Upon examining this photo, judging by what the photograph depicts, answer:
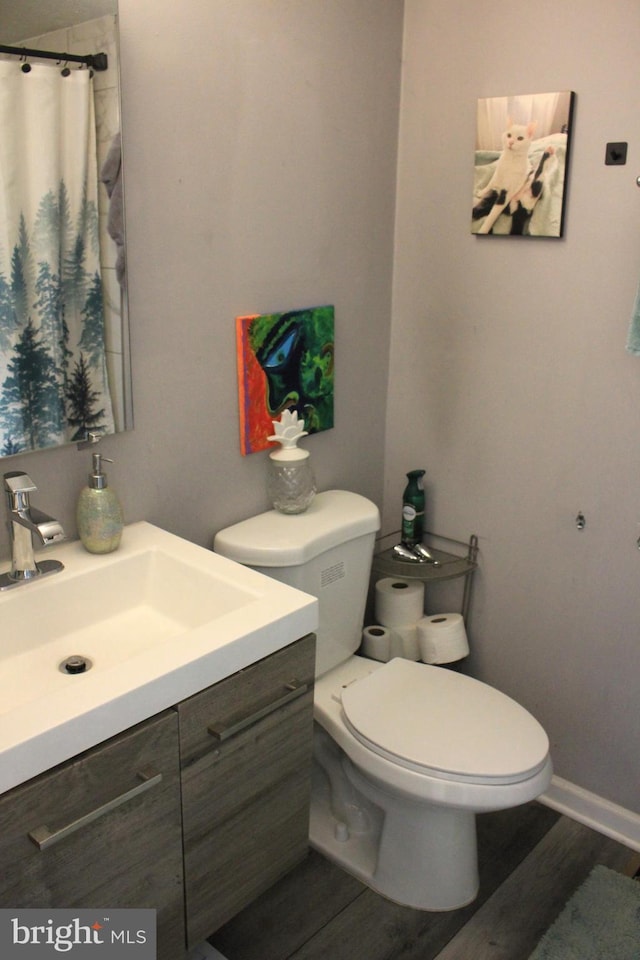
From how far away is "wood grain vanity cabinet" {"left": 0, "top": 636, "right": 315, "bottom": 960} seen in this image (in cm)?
125

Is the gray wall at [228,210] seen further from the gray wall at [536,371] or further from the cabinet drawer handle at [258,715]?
the cabinet drawer handle at [258,715]

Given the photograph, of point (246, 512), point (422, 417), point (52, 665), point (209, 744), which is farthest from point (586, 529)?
point (52, 665)

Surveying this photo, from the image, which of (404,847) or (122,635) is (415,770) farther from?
(122,635)

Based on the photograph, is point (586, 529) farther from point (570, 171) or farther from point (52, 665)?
point (52, 665)

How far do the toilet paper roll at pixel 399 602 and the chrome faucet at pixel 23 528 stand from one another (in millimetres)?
1033

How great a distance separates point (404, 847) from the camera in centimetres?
198

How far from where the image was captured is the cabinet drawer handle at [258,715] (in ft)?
4.82

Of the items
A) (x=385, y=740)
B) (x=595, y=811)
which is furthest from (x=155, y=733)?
(x=595, y=811)

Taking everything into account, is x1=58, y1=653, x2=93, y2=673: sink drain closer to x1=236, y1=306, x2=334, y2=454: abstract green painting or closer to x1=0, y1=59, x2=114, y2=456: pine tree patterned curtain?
x1=0, y1=59, x2=114, y2=456: pine tree patterned curtain

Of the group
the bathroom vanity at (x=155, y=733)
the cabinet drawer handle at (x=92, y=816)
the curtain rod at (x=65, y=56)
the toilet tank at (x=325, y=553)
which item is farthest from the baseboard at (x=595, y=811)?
the curtain rod at (x=65, y=56)

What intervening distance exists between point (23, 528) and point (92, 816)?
0.51 meters

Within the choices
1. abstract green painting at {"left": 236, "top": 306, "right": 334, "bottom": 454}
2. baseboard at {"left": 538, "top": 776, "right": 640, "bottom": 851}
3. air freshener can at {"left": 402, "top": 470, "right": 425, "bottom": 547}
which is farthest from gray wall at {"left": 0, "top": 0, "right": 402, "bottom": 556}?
baseboard at {"left": 538, "top": 776, "right": 640, "bottom": 851}

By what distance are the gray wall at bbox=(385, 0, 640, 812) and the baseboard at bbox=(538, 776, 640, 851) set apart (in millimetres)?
28

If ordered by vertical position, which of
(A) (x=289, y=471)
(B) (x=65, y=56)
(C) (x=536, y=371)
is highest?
(B) (x=65, y=56)
